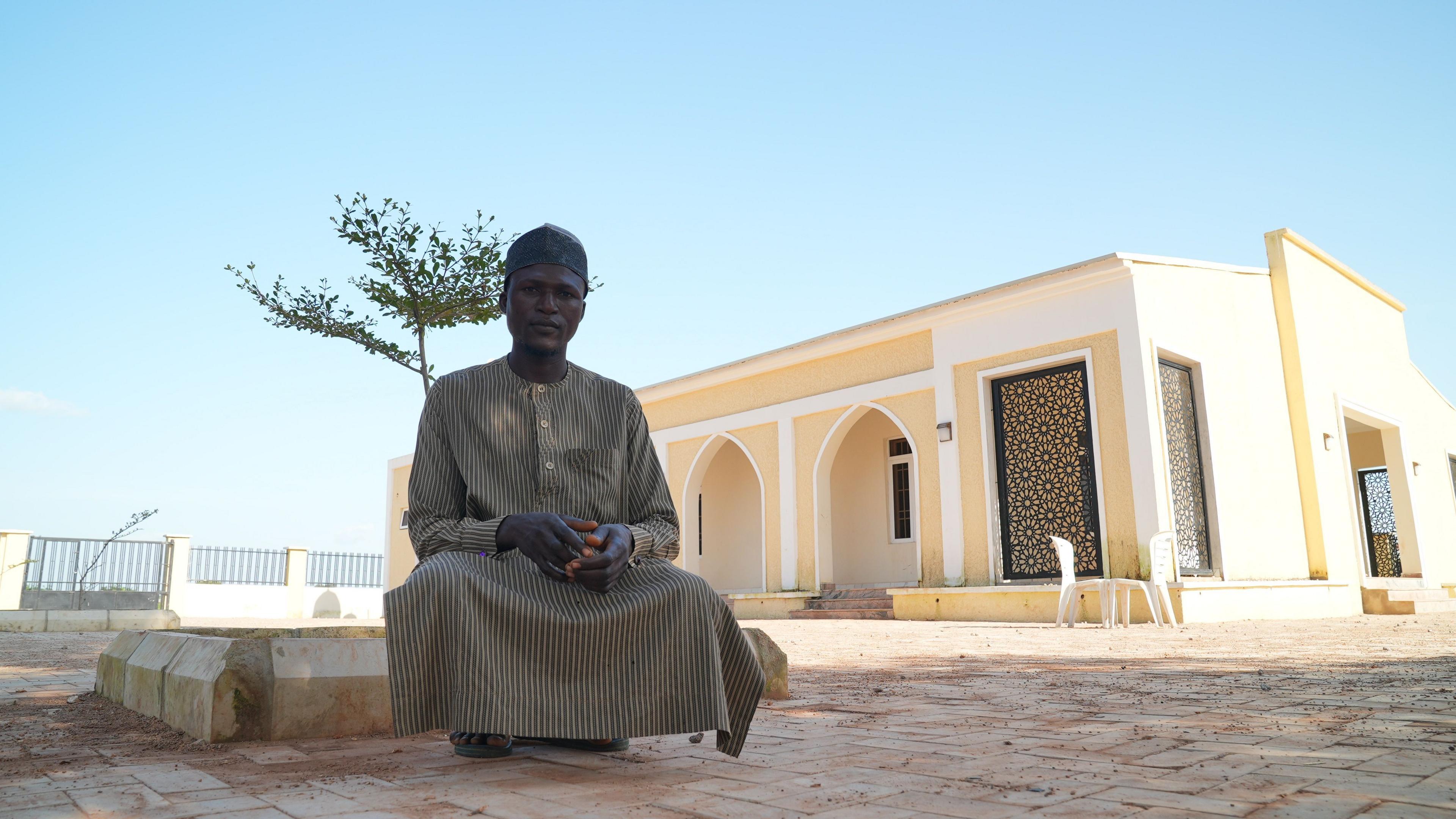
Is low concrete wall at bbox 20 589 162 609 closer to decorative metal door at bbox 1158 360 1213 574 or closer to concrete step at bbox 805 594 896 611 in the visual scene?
concrete step at bbox 805 594 896 611

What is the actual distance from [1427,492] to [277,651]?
1929 cm

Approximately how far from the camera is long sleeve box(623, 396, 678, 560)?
8.31ft

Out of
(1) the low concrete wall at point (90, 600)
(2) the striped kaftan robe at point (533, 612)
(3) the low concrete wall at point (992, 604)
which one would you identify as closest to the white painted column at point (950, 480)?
(3) the low concrete wall at point (992, 604)

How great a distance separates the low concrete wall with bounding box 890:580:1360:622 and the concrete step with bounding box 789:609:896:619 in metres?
0.28

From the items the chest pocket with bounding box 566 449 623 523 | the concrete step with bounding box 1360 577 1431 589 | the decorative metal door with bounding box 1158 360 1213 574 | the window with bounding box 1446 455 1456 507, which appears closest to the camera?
the chest pocket with bounding box 566 449 623 523

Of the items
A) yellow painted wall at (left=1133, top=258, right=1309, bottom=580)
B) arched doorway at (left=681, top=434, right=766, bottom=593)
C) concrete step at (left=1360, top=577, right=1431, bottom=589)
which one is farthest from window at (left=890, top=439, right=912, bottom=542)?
concrete step at (left=1360, top=577, right=1431, bottom=589)

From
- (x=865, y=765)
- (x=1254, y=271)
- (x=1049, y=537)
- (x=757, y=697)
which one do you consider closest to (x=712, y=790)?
(x=757, y=697)

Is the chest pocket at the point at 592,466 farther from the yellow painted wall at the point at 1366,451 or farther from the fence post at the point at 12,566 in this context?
the yellow painted wall at the point at 1366,451

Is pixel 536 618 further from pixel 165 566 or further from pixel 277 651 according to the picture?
pixel 165 566

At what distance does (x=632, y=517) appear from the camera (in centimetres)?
259

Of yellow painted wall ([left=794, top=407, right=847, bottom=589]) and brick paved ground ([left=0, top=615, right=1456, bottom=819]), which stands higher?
yellow painted wall ([left=794, top=407, right=847, bottom=589])

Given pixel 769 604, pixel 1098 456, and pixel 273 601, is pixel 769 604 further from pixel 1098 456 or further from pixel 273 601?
pixel 273 601

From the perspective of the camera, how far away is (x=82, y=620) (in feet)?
41.4

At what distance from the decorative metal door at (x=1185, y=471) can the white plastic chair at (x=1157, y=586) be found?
102 cm
